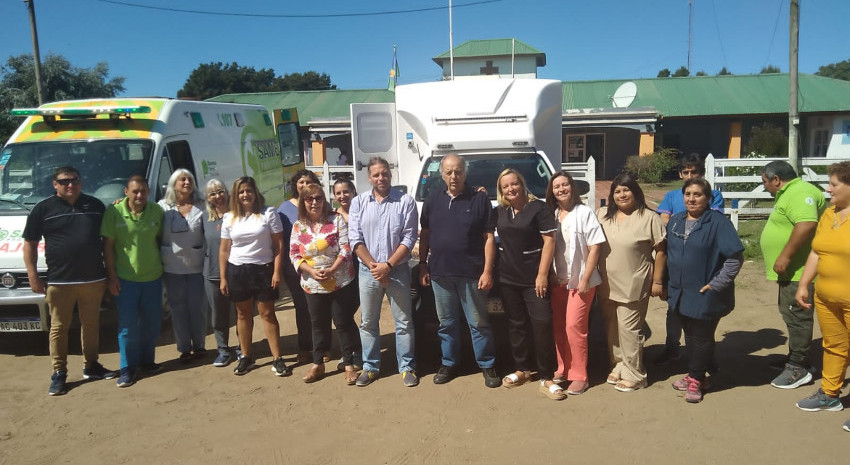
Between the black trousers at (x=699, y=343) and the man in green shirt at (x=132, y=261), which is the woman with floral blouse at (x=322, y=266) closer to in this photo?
the man in green shirt at (x=132, y=261)

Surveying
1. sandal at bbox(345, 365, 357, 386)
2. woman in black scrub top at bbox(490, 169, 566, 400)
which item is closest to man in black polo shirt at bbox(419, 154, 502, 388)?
woman in black scrub top at bbox(490, 169, 566, 400)

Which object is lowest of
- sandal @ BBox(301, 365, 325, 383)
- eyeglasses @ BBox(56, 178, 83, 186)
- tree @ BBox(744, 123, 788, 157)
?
sandal @ BBox(301, 365, 325, 383)

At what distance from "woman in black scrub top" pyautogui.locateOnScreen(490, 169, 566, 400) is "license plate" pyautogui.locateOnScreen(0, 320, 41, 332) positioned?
4.51m

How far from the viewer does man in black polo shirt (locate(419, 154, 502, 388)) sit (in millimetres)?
4672

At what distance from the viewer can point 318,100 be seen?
29938mm

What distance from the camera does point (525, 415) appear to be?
4.39 m

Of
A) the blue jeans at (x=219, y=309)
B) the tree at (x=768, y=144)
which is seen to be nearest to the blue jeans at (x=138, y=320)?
the blue jeans at (x=219, y=309)

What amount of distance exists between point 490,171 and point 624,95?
22.2 metres

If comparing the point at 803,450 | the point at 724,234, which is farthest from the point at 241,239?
the point at 803,450

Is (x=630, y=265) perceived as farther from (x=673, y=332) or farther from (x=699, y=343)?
(x=673, y=332)

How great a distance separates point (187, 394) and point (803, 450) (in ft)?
14.9

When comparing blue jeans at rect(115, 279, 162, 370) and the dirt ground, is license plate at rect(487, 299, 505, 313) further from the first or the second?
blue jeans at rect(115, 279, 162, 370)

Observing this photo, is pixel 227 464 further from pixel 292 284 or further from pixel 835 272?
pixel 835 272

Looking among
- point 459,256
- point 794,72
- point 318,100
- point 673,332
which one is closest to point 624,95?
point 794,72
